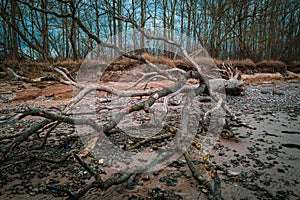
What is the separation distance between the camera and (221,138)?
2.38m

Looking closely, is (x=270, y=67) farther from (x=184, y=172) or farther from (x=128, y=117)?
(x=184, y=172)

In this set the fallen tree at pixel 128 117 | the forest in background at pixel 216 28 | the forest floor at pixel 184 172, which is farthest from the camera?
the forest in background at pixel 216 28

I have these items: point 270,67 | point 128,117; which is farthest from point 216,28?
point 128,117

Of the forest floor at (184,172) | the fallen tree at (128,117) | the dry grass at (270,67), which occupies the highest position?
the dry grass at (270,67)

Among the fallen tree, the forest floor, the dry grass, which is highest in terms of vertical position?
the dry grass

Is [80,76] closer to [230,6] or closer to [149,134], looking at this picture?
[149,134]

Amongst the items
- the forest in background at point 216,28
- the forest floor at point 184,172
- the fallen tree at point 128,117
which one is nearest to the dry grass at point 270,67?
the forest in background at point 216,28

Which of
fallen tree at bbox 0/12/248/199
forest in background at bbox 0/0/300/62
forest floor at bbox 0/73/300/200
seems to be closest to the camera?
fallen tree at bbox 0/12/248/199

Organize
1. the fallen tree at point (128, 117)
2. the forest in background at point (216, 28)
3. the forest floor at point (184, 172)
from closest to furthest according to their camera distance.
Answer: the fallen tree at point (128, 117) → the forest floor at point (184, 172) → the forest in background at point (216, 28)

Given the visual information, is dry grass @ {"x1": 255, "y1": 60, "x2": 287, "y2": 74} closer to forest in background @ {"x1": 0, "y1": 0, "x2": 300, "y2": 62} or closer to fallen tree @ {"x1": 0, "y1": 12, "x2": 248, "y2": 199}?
forest in background @ {"x1": 0, "y1": 0, "x2": 300, "y2": 62}

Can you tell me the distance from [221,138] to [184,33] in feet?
36.5

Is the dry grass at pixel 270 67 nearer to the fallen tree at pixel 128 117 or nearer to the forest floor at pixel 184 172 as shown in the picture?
the fallen tree at pixel 128 117

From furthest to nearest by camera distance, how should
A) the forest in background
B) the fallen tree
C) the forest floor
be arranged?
the forest in background → the forest floor → the fallen tree

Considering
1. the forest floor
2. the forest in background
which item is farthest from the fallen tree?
the forest in background
